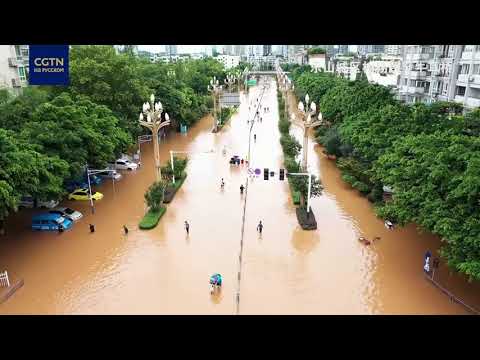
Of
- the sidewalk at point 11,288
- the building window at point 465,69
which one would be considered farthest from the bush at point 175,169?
the building window at point 465,69

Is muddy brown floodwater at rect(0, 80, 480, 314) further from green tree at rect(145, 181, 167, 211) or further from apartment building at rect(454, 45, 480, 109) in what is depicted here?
apartment building at rect(454, 45, 480, 109)

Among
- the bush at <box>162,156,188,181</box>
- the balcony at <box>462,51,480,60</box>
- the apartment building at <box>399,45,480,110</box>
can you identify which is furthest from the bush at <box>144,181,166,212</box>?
the balcony at <box>462,51,480,60</box>

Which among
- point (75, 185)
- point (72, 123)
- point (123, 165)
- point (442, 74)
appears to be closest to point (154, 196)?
point (72, 123)

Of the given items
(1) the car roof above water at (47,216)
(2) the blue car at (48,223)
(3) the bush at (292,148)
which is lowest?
(2) the blue car at (48,223)

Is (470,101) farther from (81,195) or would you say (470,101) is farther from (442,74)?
(81,195)

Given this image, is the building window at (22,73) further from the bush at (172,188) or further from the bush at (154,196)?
the bush at (154,196)

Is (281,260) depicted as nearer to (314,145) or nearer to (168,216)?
(168,216)
